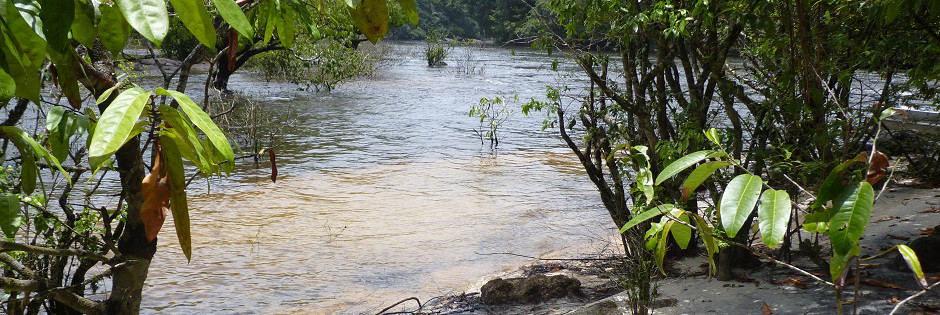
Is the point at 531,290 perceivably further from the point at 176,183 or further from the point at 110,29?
the point at 110,29

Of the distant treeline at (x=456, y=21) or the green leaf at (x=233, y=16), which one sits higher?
the distant treeline at (x=456, y=21)

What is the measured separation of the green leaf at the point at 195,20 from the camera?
2.77 feet

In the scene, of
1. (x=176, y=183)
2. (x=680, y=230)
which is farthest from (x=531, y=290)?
(x=176, y=183)

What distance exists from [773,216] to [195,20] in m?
0.91

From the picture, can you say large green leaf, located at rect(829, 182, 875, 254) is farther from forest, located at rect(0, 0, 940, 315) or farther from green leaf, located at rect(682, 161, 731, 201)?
green leaf, located at rect(682, 161, 731, 201)

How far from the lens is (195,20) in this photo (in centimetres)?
86

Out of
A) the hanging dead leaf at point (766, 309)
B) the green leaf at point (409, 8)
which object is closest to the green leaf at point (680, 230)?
the green leaf at point (409, 8)

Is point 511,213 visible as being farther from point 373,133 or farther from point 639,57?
point 373,133

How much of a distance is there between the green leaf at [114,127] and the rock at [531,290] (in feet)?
13.1

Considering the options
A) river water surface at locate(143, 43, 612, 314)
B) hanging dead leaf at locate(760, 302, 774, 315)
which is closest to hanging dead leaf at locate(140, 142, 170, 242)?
hanging dead leaf at locate(760, 302, 774, 315)

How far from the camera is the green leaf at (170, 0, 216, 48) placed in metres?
0.84

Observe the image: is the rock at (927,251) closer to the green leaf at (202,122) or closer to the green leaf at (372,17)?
the green leaf at (372,17)

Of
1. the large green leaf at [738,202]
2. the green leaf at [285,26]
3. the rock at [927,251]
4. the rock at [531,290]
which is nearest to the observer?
the large green leaf at [738,202]

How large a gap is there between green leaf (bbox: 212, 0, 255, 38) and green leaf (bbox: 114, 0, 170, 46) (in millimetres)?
78
